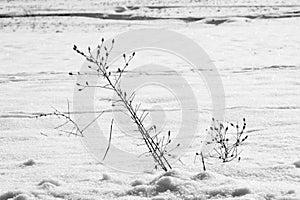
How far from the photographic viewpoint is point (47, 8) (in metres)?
24.9

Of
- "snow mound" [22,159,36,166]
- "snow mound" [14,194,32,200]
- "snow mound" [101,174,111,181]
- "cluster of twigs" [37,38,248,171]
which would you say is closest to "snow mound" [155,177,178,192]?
"cluster of twigs" [37,38,248,171]

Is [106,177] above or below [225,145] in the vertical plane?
below

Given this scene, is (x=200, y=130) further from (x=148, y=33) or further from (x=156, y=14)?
(x=156, y=14)

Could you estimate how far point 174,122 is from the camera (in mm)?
5051

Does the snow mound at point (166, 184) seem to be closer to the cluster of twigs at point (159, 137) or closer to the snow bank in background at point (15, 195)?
the cluster of twigs at point (159, 137)

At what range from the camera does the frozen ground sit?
2.76 m

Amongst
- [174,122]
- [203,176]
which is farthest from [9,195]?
[174,122]

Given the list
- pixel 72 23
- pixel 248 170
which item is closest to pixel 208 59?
pixel 248 170

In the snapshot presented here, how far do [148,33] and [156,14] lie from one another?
629cm

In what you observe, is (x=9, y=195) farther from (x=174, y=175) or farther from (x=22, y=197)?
(x=174, y=175)

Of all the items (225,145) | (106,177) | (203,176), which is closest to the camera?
(203,176)

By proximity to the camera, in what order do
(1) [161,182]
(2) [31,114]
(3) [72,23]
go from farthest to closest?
(3) [72,23]
(2) [31,114]
(1) [161,182]

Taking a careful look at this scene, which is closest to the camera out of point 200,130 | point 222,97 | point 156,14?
point 200,130

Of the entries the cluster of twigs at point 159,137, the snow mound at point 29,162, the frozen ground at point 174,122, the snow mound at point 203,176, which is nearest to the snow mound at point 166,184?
the frozen ground at point 174,122
